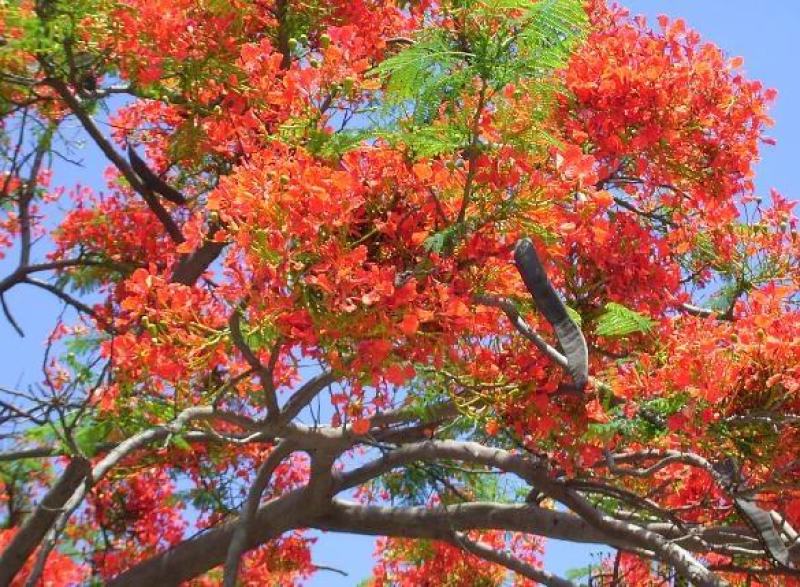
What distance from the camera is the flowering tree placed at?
3.51 m

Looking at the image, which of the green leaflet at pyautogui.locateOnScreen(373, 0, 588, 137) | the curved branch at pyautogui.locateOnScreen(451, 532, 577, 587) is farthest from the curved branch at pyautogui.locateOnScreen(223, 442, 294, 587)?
the green leaflet at pyautogui.locateOnScreen(373, 0, 588, 137)

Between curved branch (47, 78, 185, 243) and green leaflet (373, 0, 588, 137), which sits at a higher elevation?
curved branch (47, 78, 185, 243)

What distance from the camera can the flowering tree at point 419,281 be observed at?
3.51 m

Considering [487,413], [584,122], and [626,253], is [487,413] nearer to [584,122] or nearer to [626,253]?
[626,253]

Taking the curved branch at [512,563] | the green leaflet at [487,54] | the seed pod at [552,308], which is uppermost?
the green leaflet at [487,54]

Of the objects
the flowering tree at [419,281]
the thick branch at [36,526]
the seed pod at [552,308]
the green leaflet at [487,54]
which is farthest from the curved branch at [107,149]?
the seed pod at [552,308]

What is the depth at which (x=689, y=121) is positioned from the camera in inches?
206

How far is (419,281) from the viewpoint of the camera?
12.1 feet

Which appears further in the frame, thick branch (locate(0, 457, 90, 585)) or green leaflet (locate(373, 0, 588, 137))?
thick branch (locate(0, 457, 90, 585))

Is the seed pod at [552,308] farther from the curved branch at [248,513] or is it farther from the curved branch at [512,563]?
the curved branch at [512,563]

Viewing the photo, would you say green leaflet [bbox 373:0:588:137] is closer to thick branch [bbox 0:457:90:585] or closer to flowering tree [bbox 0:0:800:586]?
flowering tree [bbox 0:0:800:586]

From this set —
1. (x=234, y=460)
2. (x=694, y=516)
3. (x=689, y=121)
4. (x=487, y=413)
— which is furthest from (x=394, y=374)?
(x=234, y=460)

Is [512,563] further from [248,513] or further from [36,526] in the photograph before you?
[36,526]

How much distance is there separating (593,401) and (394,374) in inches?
54.9
